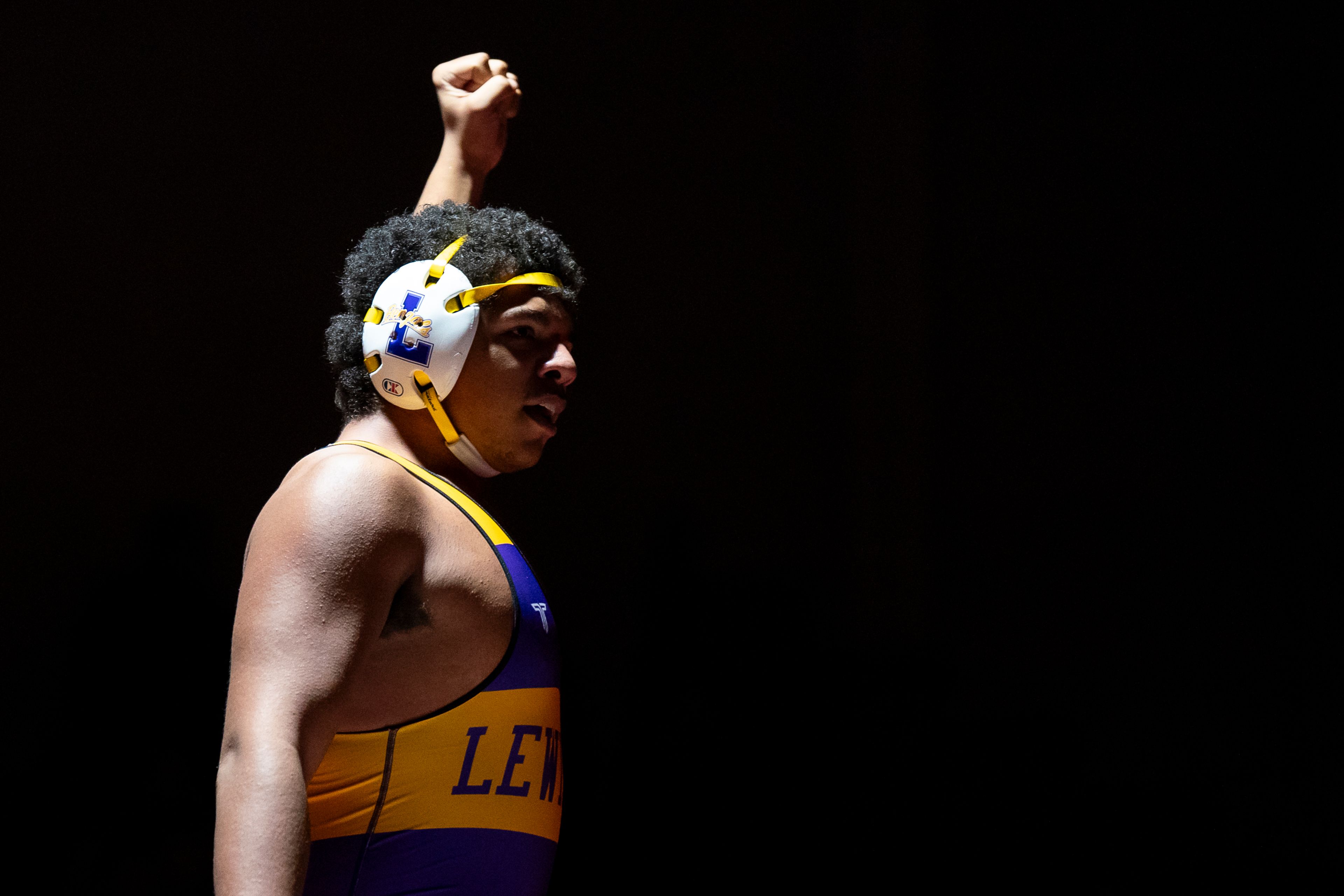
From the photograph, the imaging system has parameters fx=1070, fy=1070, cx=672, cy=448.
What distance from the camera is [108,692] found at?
249cm

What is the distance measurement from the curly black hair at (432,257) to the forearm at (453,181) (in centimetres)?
19

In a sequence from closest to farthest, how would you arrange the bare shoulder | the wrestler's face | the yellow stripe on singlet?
1. the bare shoulder
2. the yellow stripe on singlet
3. the wrestler's face

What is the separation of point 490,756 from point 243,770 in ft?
0.90

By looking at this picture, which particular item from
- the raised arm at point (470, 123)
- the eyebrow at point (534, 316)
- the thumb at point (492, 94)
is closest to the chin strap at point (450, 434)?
the eyebrow at point (534, 316)

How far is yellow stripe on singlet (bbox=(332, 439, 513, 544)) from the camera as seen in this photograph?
1.16 metres

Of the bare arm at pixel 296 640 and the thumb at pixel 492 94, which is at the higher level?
the thumb at pixel 492 94

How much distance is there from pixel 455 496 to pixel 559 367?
0.21 meters

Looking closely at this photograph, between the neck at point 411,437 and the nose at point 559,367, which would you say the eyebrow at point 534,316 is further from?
the neck at point 411,437

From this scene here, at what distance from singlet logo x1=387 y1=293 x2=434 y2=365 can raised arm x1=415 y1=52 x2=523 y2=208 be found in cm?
37

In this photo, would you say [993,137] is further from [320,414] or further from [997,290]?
[320,414]

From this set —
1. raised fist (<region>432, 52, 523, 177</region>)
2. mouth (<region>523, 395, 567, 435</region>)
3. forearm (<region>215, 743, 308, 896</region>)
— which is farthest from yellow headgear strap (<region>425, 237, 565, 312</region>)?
forearm (<region>215, 743, 308, 896</region>)

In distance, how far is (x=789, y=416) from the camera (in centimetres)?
349

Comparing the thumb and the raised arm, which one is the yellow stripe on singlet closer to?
the raised arm

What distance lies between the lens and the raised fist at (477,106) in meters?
1.63
